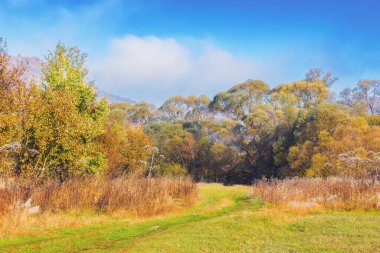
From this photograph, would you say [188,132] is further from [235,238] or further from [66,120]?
[235,238]

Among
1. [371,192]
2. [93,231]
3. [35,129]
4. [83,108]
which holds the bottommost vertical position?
[93,231]

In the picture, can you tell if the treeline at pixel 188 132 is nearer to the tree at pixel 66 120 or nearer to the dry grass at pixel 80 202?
the tree at pixel 66 120

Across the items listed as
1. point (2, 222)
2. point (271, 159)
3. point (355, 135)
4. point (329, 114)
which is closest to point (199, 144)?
point (271, 159)

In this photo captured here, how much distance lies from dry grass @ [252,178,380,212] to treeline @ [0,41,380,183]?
13.6ft

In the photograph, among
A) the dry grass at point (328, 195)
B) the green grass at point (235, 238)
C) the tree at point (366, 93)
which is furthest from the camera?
the tree at point (366, 93)

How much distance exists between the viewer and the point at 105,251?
33.4ft

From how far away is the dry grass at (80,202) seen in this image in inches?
541

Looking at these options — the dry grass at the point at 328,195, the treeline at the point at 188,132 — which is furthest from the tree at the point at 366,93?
the dry grass at the point at 328,195

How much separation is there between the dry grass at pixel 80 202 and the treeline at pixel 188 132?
83.0 inches

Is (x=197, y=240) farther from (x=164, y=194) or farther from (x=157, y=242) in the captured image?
(x=164, y=194)

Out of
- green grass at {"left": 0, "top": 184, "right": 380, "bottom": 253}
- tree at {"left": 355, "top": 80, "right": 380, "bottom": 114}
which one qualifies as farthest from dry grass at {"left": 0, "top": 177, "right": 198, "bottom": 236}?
tree at {"left": 355, "top": 80, "right": 380, "bottom": 114}

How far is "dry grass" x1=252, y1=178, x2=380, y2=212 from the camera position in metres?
16.9

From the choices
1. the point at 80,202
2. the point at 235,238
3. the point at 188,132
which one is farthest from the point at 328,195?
the point at 188,132

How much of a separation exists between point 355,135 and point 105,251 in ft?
107
